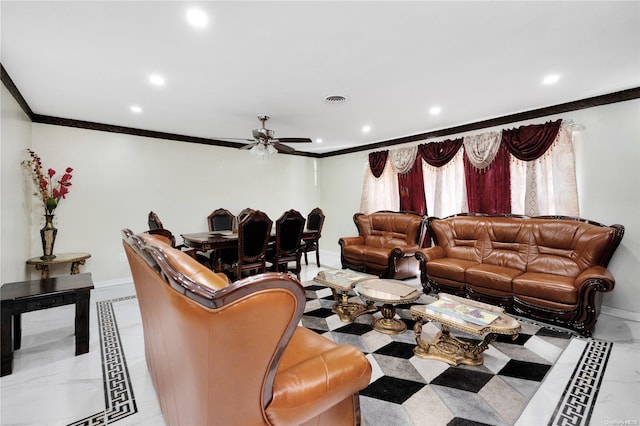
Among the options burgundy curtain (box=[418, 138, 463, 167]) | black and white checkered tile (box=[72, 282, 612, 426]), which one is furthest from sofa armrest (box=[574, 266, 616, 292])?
burgundy curtain (box=[418, 138, 463, 167])

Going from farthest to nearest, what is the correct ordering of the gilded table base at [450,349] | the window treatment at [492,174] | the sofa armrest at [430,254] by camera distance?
the sofa armrest at [430,254]
the window treatment at [492,174]
the gilded table base at [450,349]

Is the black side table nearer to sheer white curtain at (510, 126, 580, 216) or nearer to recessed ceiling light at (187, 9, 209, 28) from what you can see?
recessed ceiling light at (187, 9, 209, 28)

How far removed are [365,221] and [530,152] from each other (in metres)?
2.75

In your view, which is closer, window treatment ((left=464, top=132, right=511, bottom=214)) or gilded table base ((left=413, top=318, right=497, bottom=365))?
gilded table base ((left=413, top=318, right=497, bottom=365))

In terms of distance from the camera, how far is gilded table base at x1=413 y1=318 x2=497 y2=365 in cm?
221

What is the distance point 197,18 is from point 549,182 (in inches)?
170

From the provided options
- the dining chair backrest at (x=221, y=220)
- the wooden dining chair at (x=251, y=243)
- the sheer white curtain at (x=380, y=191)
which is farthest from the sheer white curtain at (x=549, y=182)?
the dining chair backrest at (x=221, y=220)

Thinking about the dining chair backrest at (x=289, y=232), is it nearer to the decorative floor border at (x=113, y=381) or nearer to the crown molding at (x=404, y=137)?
the decorative floor border at (x=113, y=381)

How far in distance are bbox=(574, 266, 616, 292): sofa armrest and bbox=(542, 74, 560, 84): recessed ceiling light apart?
192cm

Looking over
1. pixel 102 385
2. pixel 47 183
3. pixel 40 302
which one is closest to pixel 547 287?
pixel 102 385

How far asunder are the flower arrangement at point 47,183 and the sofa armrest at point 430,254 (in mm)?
4859

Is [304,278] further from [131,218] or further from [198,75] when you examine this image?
[198,75]

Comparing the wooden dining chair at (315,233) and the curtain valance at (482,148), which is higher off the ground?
the curtain valance at (482,148)

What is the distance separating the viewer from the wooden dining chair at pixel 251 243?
3.50 metres
